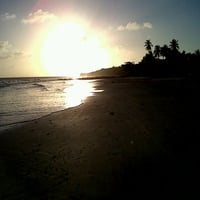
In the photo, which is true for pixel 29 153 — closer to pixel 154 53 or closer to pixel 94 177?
pixel 94 177

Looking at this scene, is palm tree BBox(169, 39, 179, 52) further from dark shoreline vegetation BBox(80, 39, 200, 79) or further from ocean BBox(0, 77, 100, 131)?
ocean BBox(0, 77, 100, 131)

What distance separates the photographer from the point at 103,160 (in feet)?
26.8

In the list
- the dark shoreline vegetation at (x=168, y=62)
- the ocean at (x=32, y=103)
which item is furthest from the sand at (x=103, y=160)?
the dark shoreline vegetation at (x=168, y=62)

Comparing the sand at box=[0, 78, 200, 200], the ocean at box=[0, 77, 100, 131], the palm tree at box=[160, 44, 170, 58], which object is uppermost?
the palm tree at box=[160, 44, 170, 58]

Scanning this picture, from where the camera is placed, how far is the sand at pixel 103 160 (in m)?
6.15

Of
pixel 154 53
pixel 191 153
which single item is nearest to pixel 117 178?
pixel 191 153

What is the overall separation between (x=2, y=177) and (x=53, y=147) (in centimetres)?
285

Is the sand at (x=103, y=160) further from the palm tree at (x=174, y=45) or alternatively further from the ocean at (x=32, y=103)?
the palm tree at (x=174, y=45)

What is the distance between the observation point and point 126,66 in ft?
430

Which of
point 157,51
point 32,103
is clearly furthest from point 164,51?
point 32,103

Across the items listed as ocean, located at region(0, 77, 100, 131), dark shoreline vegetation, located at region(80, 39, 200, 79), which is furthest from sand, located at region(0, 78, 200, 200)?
dark shoreline vegetation, located at region(80, 39, 200, 79)

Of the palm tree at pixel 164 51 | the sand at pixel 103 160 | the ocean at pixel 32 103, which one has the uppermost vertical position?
the palm tree at pixel 164 51

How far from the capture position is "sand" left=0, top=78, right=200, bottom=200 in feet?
20.2

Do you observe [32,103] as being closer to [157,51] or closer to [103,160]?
[103,160]
